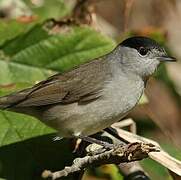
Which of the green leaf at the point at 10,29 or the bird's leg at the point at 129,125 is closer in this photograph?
the bird's leg at the point at 129,125

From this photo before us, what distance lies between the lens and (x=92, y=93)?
423cm

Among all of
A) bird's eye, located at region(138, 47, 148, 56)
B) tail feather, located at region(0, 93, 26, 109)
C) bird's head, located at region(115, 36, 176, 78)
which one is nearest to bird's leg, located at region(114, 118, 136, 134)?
bird's head, located at region(115, 36, 176, 78)

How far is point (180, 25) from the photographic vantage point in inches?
319

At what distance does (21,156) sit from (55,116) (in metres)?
0.40

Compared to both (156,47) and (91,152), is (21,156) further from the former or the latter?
(156,47)

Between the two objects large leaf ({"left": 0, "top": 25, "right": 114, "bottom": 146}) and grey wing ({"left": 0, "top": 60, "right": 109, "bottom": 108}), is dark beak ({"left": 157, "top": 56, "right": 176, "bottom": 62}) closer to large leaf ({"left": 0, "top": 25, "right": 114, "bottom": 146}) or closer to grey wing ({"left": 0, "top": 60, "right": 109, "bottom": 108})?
grey wing ({"left": 0, "top": 60, "right": 109, "bottom": 108})

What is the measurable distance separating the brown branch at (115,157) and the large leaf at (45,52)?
123 centimetres

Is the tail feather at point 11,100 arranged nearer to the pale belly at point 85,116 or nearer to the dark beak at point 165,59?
the pale belly at point 85,116

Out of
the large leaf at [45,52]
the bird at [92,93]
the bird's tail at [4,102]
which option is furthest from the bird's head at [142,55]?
the bird's tail at [4,102]

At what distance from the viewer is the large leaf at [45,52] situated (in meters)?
4.67

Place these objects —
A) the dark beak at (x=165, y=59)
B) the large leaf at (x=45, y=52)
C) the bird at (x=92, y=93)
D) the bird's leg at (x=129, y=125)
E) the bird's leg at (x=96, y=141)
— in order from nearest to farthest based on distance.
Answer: the bird's leg at (x=96, y=141)
the bird at (x=92, y=93)
the dark beak at (x=165, y=59)
the bird's leg at (x=129, y=125)
the large leaf at (x=45, y=52)

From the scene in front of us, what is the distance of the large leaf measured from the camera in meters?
4.67

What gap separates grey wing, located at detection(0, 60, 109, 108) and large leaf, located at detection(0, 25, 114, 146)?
33cm

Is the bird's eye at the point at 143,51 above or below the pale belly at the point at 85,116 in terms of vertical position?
above
